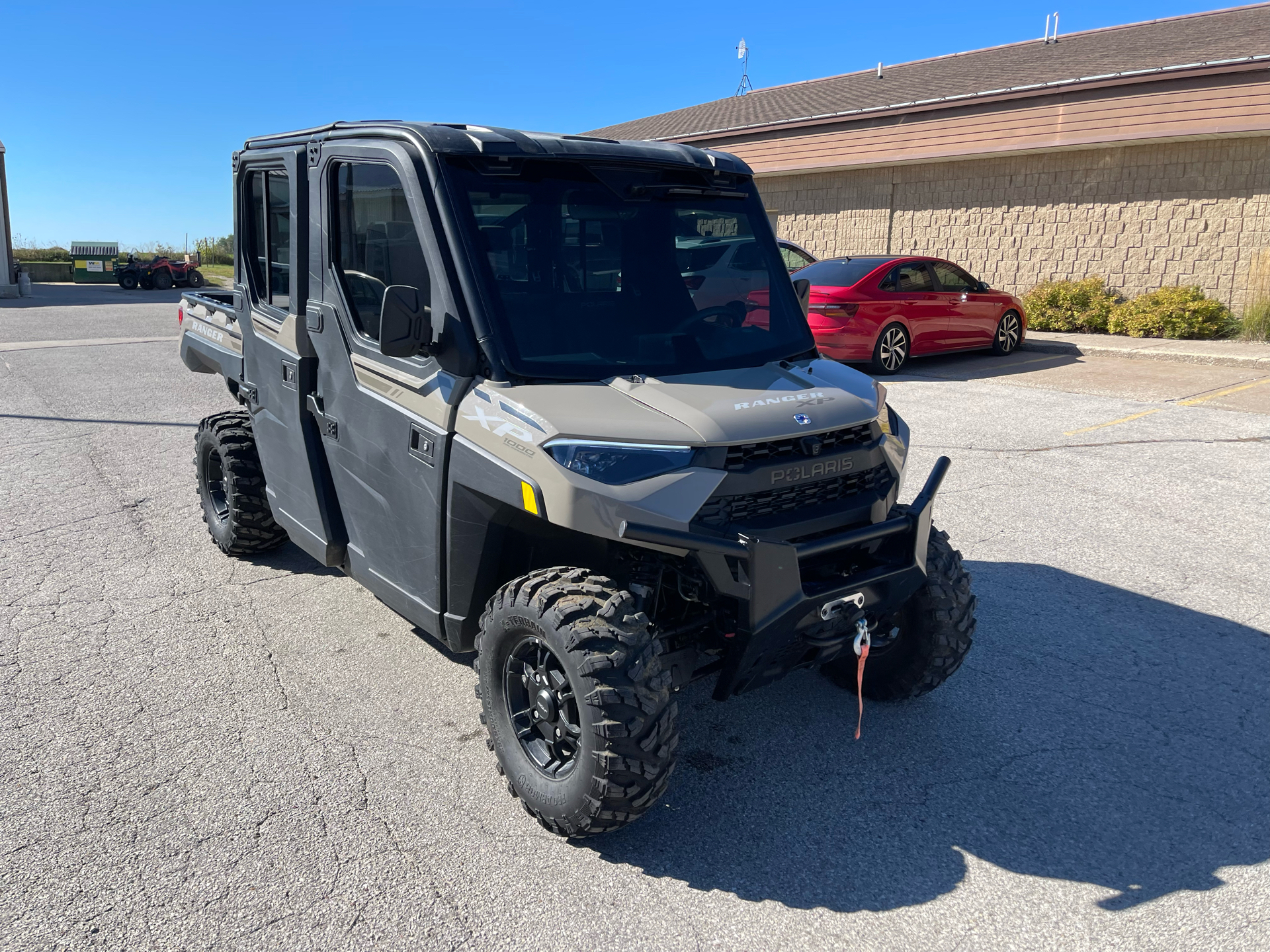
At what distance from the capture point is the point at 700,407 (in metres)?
3.19

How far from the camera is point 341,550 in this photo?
4402mm

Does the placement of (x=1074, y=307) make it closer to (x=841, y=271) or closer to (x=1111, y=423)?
(x=841, y=271)

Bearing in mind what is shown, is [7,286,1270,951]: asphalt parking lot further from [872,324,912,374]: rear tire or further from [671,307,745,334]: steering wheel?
[872,324,912,374]: rear tire

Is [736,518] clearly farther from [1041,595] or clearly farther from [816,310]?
[816,310]

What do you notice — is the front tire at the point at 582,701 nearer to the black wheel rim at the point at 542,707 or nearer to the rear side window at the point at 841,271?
the black wheel rim at the point at 542,707

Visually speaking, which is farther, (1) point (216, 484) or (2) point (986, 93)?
(2) point (986, 93)

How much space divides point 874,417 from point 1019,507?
3.96m

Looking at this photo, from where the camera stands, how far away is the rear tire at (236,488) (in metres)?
5.37

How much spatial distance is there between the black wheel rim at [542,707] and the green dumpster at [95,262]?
4379 cm

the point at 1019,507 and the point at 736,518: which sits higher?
the point at 736,518

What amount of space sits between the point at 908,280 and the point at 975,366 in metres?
1.97

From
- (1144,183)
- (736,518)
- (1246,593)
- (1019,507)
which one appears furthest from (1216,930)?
(1144,183)

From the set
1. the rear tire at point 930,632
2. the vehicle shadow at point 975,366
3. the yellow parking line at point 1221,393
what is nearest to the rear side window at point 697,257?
the rear tire at point 930,632

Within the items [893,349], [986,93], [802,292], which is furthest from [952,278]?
[802,292]
